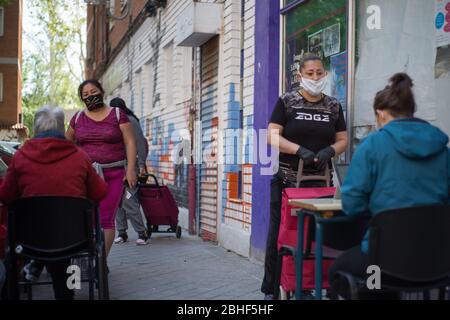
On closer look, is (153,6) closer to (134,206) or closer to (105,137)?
(134,206)

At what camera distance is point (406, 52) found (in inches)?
212

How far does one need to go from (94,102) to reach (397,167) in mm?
3616

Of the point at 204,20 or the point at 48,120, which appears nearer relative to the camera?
the point at 48,120

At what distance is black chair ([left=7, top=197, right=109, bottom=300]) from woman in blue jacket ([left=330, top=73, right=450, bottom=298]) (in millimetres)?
1760

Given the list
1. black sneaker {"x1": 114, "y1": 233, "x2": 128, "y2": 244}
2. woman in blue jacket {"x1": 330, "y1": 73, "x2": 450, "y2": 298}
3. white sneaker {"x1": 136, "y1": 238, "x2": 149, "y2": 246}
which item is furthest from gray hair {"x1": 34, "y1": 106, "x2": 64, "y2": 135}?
black sneaker {"x1": 114, "y1": 233, "x2": 128, "y2": 244}

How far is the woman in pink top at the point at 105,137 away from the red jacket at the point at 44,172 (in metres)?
1.70

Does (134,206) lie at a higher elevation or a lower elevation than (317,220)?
lower

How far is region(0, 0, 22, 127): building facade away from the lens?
145 ft

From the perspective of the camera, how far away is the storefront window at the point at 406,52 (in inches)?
194

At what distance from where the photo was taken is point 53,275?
14.8 ft

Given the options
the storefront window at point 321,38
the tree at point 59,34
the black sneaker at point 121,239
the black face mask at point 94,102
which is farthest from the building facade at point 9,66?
the black face mask at point 94,102

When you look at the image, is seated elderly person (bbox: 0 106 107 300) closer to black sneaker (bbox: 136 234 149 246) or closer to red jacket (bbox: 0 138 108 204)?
red jacket (bbox: 0 138 108 204)

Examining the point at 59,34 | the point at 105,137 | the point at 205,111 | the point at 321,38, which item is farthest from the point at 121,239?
the point at 59,34

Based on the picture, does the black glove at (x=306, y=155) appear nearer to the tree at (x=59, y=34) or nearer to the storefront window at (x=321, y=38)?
the storefront window at (x=321, y=38)
